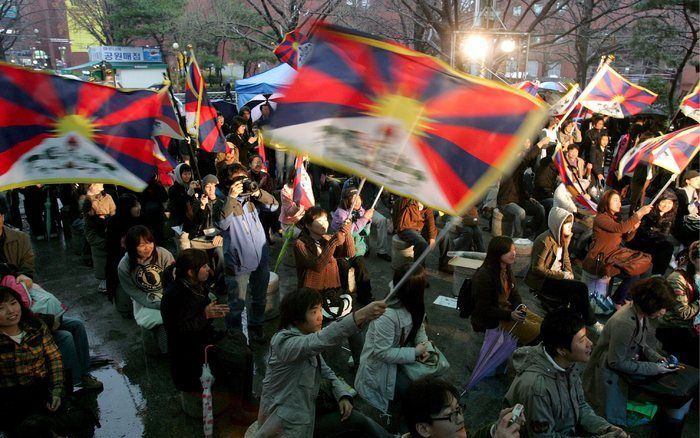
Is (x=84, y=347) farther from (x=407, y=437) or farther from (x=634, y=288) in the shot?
(x=634, y=288)

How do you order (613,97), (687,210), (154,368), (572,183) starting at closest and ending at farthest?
(154,368), (572,183), (687,210), (613,97)

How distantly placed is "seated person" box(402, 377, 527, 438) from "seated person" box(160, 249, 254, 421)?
2.07m

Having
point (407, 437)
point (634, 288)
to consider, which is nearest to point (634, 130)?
point (634, 288)

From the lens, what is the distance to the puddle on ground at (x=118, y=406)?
4.63m

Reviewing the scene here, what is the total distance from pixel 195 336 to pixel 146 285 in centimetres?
145

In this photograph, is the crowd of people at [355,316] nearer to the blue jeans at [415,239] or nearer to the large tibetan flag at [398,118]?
the blue jeans at [415,239]

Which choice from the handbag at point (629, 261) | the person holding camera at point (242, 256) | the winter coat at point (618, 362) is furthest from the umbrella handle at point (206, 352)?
the handbag at point (629, 261)

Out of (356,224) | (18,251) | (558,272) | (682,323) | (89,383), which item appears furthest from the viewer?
(356,224)

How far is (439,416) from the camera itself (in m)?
2.71

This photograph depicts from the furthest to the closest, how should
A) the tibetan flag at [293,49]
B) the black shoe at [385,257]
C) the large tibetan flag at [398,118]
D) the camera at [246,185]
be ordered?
the tibetan flag at [293,49] < the black shoe at [385,257] < the camera at [246,185] < the large tibetan flag at [398,118]

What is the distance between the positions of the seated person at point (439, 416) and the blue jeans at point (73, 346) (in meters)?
3.27

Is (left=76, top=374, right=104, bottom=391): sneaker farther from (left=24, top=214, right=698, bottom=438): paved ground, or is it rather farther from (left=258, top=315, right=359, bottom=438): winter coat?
(left=258, top=315, right=359, bottom=438): winter coat

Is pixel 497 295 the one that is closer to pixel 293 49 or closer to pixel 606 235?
pixel 606 235

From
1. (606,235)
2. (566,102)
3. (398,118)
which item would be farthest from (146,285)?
(566,102)
